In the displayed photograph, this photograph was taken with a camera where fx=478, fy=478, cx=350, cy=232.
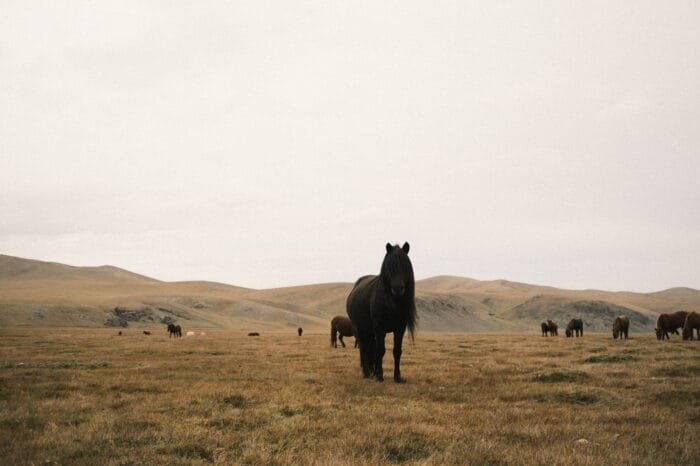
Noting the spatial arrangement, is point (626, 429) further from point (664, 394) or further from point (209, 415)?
point (209, 415)

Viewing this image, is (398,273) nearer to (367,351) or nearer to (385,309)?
(385,309)

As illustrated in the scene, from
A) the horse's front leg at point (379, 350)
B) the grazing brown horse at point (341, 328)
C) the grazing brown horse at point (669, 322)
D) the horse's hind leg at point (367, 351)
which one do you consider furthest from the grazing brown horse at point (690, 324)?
the horse's front leg at point (379, 350)

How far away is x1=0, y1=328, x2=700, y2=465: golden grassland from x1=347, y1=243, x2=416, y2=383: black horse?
0.78 metres

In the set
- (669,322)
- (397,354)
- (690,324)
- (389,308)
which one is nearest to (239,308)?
(669,322)

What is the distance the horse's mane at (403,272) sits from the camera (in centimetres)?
1238

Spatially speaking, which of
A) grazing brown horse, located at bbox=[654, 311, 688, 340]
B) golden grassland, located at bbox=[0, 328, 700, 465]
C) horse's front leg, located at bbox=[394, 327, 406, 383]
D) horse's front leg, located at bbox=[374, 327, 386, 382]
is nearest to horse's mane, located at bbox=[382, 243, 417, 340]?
horse's front leg, located at bbox=[394, 327, 406, 383]

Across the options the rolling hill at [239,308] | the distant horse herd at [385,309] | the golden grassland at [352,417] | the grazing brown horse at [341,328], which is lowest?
the rolling hill at [239,308]

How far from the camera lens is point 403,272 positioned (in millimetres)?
12328

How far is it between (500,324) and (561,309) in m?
24.2

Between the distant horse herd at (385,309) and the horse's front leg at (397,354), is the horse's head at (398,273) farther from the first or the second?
the horse's front leg at (397,354)

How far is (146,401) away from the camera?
32.9 feet

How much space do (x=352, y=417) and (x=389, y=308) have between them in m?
4.80

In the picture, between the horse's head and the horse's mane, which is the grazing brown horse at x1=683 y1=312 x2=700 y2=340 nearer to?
the horse's mane

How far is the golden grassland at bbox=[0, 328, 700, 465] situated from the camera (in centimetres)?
629
